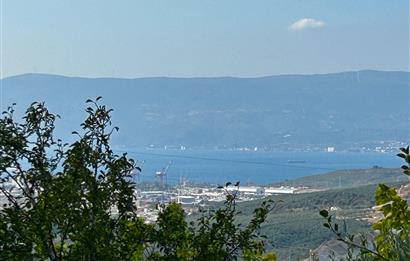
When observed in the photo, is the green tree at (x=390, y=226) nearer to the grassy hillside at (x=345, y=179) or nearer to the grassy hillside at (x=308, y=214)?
the grassy hillside at (x=308, y=214)

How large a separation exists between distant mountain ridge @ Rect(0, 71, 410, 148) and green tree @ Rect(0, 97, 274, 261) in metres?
75.8

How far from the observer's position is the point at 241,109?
4237 inches

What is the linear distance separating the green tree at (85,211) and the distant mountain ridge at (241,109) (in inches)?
2985

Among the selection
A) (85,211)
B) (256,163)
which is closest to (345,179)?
(85,211)

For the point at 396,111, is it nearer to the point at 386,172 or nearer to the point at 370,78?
the point at 370,78

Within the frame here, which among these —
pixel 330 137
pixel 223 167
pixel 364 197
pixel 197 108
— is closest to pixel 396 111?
pixel 330 137

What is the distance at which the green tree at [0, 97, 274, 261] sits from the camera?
8.76ft

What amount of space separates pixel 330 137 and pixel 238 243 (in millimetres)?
96016

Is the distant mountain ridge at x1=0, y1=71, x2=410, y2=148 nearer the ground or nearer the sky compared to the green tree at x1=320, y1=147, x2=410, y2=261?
nearer the sky

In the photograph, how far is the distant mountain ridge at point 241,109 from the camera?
9175cm

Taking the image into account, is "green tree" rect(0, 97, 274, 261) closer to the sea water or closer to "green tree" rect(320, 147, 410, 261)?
"green tree" rect(320, 147, 410, 261)

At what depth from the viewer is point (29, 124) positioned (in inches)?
114

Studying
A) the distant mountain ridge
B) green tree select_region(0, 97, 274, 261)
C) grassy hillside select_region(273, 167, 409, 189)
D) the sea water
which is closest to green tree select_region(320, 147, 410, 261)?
green tree select_region(0, 97, 274, 261)

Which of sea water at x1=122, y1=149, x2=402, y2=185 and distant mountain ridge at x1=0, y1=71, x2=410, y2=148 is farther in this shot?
distant mountain ridge at x1=0, y1=71, x2=410, y2=148
